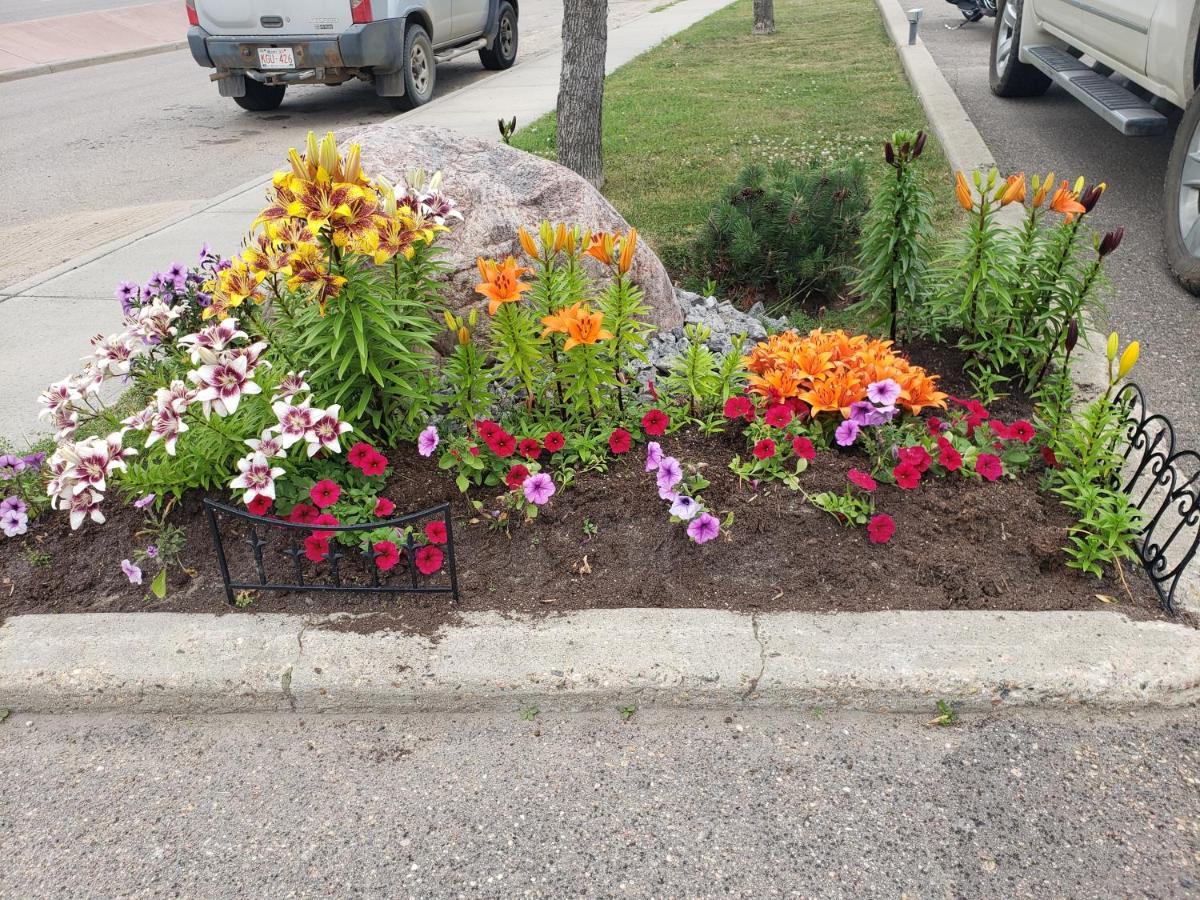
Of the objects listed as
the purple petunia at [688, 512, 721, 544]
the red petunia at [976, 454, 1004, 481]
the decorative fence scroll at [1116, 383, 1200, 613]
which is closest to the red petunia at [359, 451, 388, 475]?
the purple petunia at [688, 512, 721, 544]

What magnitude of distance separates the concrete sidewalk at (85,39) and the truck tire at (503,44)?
8.09 meters

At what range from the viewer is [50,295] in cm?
586

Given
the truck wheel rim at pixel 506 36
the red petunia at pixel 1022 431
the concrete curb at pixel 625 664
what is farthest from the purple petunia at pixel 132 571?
the truck wheel rim at pixel 506 36

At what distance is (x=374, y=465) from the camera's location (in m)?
3.09

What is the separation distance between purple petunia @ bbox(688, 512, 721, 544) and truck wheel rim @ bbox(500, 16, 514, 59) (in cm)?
1254

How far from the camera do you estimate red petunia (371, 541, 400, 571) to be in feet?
9.48

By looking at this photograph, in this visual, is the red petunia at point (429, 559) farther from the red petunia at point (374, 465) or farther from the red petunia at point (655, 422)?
the red petunia at point (655, 422)

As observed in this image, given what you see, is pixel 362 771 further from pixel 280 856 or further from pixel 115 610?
pixel 115 610

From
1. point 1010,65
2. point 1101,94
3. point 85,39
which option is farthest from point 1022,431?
point 85,39

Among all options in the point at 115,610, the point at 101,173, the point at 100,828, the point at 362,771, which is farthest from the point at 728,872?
the point at 101,173

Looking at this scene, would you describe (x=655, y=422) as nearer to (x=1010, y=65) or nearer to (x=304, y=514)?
(x=304, y=514)

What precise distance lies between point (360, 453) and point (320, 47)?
328 inches

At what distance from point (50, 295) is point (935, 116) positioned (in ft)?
24.2

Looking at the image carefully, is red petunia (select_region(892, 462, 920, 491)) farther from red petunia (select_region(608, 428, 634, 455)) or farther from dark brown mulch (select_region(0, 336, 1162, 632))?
red petunia (select_region(608, 428, 634, 455))
